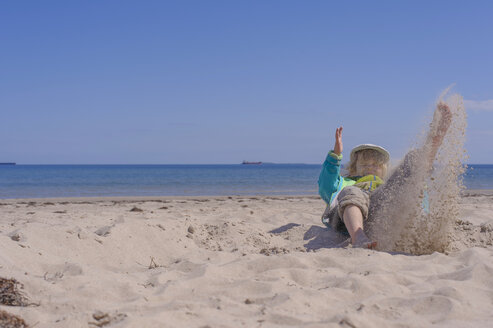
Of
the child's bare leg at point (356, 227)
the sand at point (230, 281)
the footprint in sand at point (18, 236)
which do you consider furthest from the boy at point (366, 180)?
the footprint in sand at point (18, 236)

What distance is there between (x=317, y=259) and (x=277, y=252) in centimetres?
58

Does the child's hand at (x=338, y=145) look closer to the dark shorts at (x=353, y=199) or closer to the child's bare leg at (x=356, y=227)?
the dark shorts at (x=353, y=199)

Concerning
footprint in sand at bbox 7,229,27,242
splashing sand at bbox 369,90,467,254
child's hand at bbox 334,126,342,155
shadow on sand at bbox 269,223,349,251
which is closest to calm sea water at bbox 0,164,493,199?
splashing sand at bbox 369,90,467,254

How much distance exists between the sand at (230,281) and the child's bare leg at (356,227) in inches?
5.7

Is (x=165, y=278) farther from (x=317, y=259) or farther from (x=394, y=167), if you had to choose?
(x=394, y=167)

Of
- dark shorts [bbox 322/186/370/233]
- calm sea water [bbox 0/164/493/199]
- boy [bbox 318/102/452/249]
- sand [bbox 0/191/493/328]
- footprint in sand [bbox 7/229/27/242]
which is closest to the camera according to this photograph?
sand [bbox 0/191/493/328]

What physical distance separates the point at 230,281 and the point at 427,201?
201 cm

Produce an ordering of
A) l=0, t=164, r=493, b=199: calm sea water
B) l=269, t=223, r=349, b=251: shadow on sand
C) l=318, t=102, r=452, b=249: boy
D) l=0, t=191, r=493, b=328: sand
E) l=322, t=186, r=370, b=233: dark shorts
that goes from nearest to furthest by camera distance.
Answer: l=0, t=191, r=493, b=328: sand
l=318, t=102, r=452, b=249: boy
l=322, t=186, r=370, b=233: dark shorts
l=269, t=223, r=349, b=251: shadow on sand
l=0, t=164, r=493, b=199: calm sea water

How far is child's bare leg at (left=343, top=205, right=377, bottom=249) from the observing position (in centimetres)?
343

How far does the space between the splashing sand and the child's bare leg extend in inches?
8.2

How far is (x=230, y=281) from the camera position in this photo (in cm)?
265

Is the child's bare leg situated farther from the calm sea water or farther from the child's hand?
the calm sea water

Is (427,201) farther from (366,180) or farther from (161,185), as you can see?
(161,185)

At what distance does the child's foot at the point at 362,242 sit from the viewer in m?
3.40
